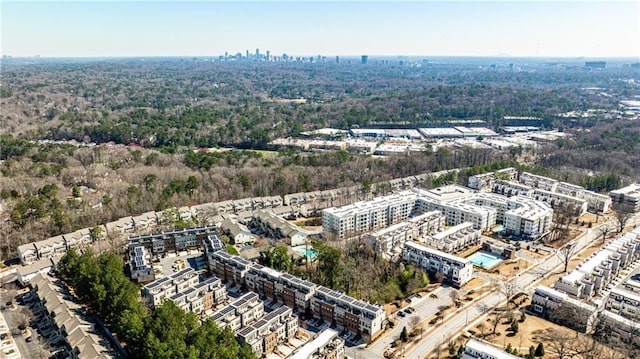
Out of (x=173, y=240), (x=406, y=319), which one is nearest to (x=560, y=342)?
(x=406, y=319)

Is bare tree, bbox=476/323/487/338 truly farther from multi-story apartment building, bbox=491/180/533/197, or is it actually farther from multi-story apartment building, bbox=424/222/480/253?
multi-story apartment building, bbox=491/180/533/197

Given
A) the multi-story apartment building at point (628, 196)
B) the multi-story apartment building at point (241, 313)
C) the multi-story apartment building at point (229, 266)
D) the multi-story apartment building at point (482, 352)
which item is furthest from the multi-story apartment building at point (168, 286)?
the multi-story apartment building at point (628, 196)

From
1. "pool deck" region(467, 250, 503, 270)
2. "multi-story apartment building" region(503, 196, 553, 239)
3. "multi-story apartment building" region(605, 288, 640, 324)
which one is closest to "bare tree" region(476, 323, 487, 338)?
"multi-story apartment building" region(605, 288, 640, 324)

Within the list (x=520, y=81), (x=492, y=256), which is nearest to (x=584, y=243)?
(x=492, y=256)

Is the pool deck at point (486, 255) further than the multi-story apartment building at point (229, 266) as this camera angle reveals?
Yes

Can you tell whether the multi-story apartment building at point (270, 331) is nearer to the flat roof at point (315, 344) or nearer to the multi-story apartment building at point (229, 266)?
the flat roof at point (315, 344)

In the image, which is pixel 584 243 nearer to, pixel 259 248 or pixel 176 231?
pixel 259 248

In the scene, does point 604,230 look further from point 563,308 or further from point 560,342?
point 560,342
